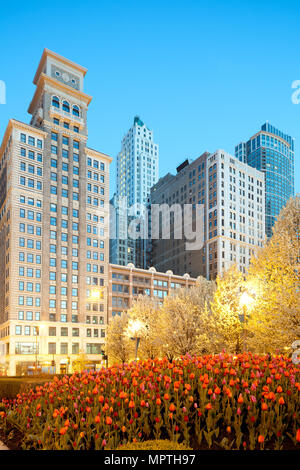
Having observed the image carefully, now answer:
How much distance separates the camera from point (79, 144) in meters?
103

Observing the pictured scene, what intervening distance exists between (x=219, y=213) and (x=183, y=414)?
118 m

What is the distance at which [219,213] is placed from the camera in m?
125

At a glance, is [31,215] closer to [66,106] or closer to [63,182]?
[63,182]

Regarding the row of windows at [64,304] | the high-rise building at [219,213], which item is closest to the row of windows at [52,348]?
the row of windows at [64,304]

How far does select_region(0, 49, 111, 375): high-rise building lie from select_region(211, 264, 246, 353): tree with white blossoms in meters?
53.0

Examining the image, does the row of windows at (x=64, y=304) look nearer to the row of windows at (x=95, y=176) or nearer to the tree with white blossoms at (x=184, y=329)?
the row of windows at (x=95, y=176)

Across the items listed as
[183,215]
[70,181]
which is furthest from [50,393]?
[183,215]

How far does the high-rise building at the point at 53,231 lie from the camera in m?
85.8

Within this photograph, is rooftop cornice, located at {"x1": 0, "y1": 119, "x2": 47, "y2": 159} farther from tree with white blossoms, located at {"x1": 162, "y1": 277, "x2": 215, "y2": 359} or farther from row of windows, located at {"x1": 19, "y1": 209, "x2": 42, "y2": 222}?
tree with white blossoms, located at {"x1": 162, "y1": 277, "x2": 215, "y2": 359}

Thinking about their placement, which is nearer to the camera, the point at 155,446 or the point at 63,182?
the point at 155,446

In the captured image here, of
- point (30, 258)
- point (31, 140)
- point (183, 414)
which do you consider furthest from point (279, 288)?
point (31, 140)

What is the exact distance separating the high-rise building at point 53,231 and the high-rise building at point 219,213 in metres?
37.4

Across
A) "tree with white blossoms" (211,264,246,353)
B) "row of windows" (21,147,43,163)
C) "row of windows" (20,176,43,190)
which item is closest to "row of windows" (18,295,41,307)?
"row of windows" (20,176,43,190)
